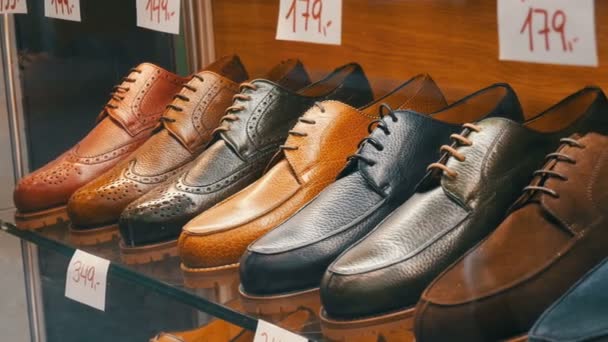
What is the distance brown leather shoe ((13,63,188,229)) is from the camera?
1236 millimetres

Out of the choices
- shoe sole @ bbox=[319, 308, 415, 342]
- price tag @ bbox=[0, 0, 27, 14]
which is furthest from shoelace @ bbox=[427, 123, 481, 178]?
price tag @ bbox=[0, 0, 27, 14]

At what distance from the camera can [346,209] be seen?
0.95 metres

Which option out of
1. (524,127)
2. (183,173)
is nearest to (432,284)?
(524,127)

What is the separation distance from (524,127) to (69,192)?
603 mm

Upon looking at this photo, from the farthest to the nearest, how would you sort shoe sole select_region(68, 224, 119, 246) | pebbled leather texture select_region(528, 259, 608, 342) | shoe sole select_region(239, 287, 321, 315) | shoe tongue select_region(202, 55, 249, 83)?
shoe tongue select_region(202, 55, 249, 83) → shoe sole select_region(68, 224, 119, 246) → shoe sole select_region(239, 287, 321, 315) → pebbled leather texture select_region(528, 259, 608, 342)

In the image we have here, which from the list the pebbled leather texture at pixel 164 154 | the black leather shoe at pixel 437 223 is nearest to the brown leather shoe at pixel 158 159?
the pebbled leather texture at pixel 164 154

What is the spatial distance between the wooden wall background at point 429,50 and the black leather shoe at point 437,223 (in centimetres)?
13

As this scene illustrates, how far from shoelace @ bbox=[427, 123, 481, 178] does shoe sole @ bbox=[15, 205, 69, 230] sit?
550mm

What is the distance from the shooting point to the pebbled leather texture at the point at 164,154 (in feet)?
3.80

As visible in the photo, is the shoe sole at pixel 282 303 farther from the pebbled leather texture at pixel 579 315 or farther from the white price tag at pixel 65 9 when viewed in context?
the white price tag at pixel 65 9

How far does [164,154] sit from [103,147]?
119 millimetres

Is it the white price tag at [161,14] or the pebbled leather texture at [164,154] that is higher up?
the white price tag at [161,14]

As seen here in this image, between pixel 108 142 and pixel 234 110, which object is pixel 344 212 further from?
pixel 108 142

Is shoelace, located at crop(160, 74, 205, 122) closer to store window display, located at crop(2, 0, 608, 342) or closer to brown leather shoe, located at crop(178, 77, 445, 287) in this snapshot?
store window display, located at crop(2, 0, 608, 342)
